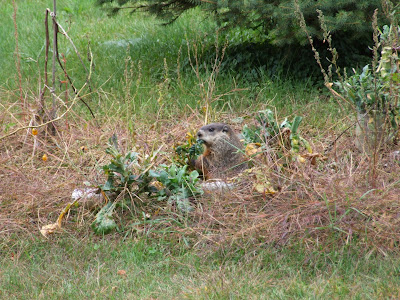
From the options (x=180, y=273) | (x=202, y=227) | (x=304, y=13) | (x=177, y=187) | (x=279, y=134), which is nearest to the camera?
(x=180, y=273)

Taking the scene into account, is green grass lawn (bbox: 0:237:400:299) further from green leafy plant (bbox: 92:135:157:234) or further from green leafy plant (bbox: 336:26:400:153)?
green leafy plant (bbox: 336:26:400:153)

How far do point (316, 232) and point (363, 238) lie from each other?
1.09 feet

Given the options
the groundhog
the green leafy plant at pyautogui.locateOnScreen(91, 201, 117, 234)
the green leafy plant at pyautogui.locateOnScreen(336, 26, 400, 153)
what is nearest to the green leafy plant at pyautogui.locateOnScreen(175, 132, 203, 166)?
the groundhog

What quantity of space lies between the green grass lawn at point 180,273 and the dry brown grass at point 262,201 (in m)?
0.16

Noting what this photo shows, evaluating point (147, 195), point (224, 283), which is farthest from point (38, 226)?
point (224, 283)

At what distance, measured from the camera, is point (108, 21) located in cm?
1034

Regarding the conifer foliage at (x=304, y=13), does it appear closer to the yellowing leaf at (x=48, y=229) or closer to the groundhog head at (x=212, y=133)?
the groundhog head at (x=212, y=133)

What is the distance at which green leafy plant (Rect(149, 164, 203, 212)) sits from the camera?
177 inches

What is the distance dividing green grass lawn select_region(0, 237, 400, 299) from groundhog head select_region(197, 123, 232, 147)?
1355 mm

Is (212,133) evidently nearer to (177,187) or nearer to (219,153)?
(219,153)

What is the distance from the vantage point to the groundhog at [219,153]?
5.21 meters

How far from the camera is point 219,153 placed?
5.32 m

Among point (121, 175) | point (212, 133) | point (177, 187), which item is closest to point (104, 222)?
point (121, 175)

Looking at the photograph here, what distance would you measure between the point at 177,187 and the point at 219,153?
0.86m
